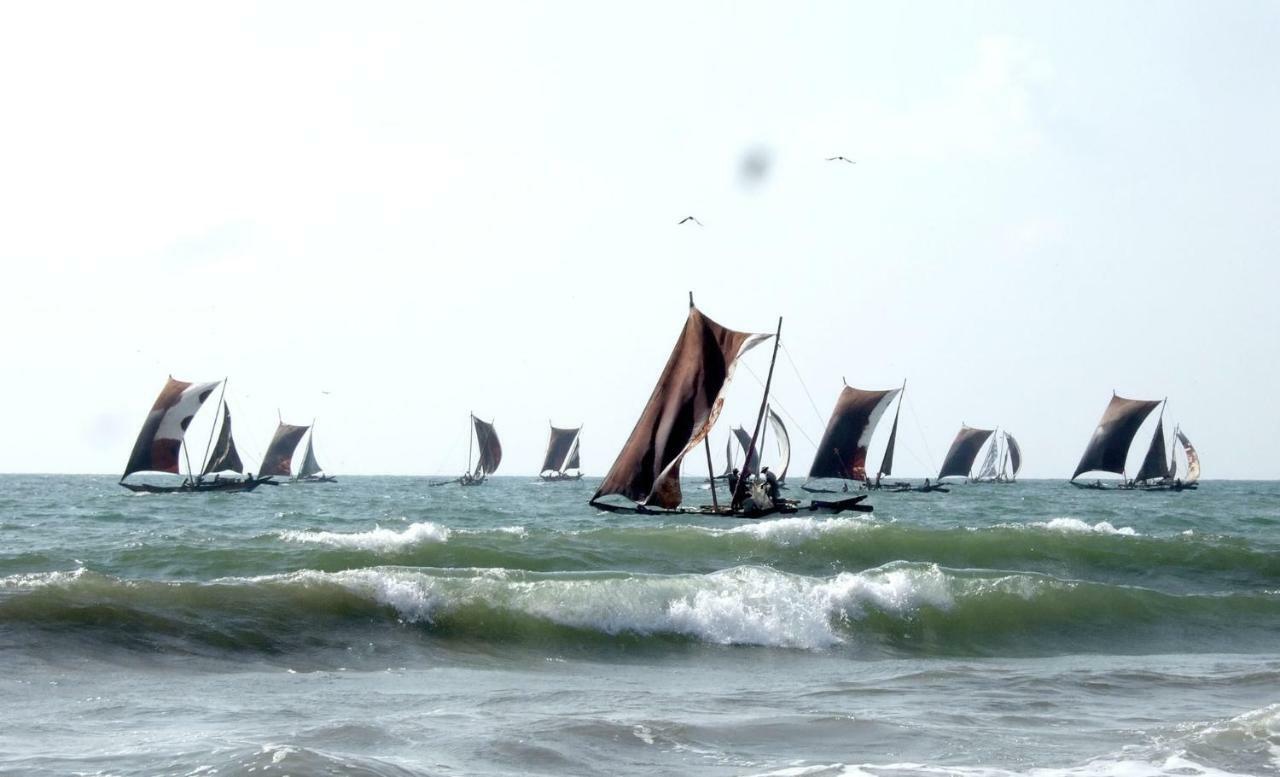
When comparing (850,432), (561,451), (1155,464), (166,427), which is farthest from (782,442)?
(561,451)

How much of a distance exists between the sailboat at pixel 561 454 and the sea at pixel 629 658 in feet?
331

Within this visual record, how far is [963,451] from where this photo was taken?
4299 inches

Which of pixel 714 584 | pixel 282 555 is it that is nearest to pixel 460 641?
pixel 714 584

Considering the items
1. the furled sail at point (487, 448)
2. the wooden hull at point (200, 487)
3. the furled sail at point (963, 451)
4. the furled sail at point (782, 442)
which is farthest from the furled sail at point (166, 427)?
the furled sail at point (963, 451)

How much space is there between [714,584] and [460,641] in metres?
4.54

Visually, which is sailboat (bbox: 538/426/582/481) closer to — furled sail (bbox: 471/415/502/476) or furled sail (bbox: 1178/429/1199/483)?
furled sail (bbox: 471/415/502/476)

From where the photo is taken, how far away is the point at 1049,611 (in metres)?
21.7

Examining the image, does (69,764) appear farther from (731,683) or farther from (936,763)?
(731,683)

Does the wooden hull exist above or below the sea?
above

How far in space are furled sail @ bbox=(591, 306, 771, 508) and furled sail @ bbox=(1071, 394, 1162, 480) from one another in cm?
6237

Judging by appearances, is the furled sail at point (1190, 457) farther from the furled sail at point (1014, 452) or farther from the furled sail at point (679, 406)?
the furled sail at point (679, 406)

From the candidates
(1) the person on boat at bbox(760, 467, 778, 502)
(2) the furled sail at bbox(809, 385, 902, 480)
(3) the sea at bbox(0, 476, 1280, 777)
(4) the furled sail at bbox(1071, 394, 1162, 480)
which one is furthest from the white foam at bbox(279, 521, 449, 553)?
(4) the furled sail at bbox(1071, 394, 1162, 480)

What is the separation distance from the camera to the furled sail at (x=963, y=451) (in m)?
109

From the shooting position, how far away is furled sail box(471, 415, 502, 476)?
11738 cm
